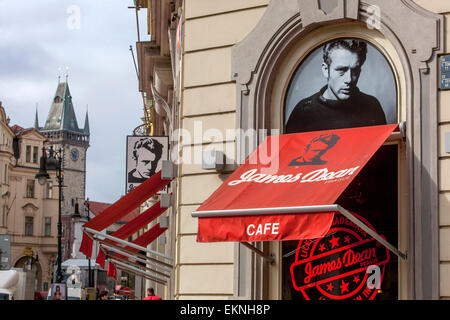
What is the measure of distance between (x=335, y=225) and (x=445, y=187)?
61.4 inches

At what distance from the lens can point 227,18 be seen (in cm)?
1145

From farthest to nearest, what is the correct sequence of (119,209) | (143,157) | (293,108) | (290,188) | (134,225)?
(143,157), (134,225), (119,209), (293,108), (290,188)

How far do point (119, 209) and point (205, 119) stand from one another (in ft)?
10.7

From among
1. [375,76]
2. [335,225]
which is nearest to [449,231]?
[335,225]

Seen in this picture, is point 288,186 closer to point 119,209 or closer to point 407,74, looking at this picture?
point 407,74

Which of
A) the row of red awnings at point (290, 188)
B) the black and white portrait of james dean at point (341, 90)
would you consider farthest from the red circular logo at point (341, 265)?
the black and white portrait of james dean at point (341, 90)

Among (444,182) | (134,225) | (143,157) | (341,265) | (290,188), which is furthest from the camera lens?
(143,157)

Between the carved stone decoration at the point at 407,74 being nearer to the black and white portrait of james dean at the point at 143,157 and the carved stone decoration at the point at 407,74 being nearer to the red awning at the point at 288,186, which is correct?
the red awning at the point at 288,186

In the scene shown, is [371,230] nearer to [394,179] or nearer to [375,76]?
[394,179]

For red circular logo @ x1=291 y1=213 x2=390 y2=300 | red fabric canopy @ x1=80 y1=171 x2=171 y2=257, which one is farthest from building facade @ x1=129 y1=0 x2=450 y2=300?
red fabric canopy @ x1=80 y1=171 x2=171 y2=257

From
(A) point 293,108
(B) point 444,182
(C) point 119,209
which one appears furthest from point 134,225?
(B) point 444,182

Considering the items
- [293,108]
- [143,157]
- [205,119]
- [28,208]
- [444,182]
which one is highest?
[28,208]

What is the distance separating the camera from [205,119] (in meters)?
11.4

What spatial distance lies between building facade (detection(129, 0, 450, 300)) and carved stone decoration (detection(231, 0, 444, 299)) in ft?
0.04
